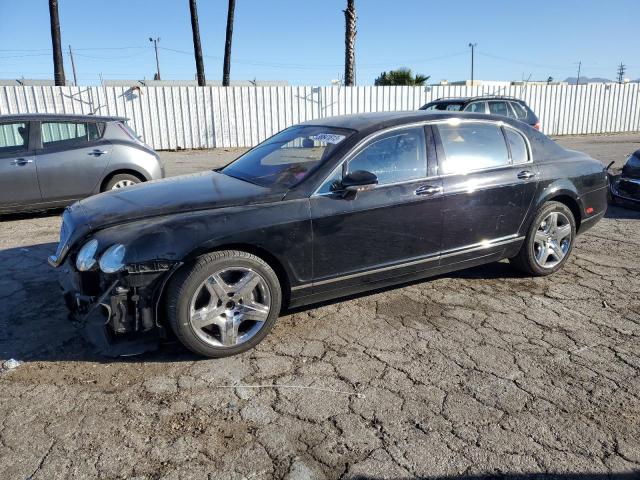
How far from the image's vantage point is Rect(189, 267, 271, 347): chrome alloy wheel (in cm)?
337

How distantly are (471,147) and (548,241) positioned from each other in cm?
130

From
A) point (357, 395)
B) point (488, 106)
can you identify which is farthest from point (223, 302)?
point (488, 106)

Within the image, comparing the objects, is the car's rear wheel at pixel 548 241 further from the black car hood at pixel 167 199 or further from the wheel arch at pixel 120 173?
the wheel arch at pixel 120 173

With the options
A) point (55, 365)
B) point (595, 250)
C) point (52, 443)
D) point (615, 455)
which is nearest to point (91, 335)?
point (55, 365)

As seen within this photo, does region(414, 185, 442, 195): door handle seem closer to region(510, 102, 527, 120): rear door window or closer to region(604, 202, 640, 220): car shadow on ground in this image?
region(604, 202, 640, 220): car shadow on ground

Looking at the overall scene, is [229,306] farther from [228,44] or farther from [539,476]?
[228,44]

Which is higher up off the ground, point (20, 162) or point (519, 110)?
point (519, 110)

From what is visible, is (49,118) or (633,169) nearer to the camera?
(49,118)

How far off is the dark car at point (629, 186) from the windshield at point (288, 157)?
5530 mm

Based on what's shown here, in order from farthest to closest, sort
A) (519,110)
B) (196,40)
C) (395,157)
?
(196,40), (519,110), (395,157)

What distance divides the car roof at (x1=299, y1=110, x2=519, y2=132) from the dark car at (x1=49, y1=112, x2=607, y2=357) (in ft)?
0.06

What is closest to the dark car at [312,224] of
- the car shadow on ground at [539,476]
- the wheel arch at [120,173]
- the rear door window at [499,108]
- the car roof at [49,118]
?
the car shadow on ground at [539,476]

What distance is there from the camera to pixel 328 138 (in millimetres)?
4176

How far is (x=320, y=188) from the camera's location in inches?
148
